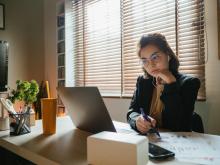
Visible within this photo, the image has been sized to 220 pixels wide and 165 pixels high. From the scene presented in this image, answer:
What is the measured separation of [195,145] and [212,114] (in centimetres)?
85

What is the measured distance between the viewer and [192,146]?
792 mm

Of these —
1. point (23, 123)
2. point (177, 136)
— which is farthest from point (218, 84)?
point (23, 123)

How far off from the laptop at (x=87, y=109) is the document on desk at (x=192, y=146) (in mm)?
209

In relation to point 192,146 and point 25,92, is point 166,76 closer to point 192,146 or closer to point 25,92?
point 192,146

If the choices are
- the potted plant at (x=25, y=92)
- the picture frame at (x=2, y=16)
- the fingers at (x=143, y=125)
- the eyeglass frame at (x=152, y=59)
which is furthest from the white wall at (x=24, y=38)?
the fingers at (x=143, y=125)

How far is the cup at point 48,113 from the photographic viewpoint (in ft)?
3.43

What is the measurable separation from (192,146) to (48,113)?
2.05 ft

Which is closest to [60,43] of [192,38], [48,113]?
[192,38]

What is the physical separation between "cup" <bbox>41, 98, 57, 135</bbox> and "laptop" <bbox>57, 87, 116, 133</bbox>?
0.08 metres

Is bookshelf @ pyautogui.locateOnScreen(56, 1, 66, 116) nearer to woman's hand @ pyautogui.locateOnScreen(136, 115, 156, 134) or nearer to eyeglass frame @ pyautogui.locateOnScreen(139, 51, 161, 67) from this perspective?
eyeglass frame @ pyautogui.locateOnScreen(139, 51, 161, 67)

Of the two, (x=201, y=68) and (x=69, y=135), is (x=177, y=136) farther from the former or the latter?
(x=201, y=68)

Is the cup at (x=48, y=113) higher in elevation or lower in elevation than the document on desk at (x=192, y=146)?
higher

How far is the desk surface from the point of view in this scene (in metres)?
→ 0.71

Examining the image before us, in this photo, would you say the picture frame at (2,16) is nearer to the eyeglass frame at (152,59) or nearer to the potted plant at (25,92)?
the potted plant at (25,92)
